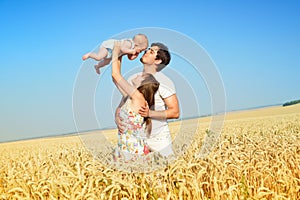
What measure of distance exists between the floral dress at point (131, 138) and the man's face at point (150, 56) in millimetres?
623

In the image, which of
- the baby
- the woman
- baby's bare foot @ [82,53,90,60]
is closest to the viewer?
the woman

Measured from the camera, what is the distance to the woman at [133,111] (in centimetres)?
438

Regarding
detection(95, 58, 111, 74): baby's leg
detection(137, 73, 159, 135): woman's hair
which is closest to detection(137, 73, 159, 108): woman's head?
detection(137, 73, 159, 135): woman's hair

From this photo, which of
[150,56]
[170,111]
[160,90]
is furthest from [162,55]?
[170,111]

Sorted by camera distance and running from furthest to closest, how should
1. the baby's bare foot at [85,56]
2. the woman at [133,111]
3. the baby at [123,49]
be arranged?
the baby's bare foot at [85,56] → the baby at [123,49] → the woman at [133,111]

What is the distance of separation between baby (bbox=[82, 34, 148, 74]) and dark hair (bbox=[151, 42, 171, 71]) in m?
0.18

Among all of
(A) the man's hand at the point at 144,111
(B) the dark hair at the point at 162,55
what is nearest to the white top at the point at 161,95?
(B) the dark hair at the point at 162,55

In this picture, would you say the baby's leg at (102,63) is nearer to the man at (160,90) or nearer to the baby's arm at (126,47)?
the baby's arm at (126,47)

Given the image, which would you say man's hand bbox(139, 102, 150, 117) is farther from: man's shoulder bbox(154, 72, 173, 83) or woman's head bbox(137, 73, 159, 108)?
man's shoulder bbox(154, 72, 173, 83)

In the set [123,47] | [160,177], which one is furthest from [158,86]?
[160,177]

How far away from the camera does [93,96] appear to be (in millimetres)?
4801

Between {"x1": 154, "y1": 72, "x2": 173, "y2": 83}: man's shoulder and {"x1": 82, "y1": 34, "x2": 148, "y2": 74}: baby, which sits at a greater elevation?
{"x1": 82, "y1": 34, "x2": 148, "y2": 74}: baby

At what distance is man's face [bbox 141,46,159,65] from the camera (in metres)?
4.68

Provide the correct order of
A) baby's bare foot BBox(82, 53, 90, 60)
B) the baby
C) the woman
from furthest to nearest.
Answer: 1. baby's bare foot BBox(82, 53, 90, 60)
2. the baby
3. the woman
